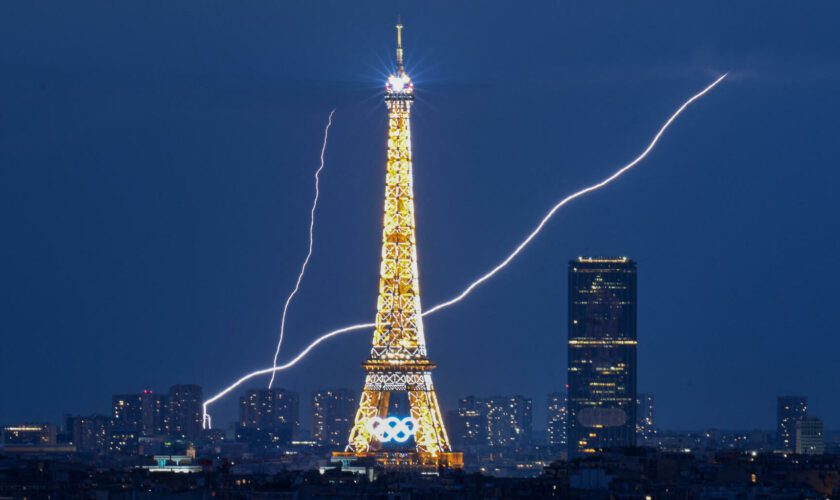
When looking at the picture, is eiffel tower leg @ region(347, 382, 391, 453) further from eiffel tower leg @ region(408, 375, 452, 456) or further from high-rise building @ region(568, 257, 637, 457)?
high-rise building @ region(568, 257, 637, 457)

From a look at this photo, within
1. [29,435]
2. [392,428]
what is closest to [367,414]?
[392,428]

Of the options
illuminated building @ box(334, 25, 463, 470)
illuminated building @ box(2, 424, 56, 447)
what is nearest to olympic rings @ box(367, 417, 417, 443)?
illuminated building @ box(334, 25, 463, 470)

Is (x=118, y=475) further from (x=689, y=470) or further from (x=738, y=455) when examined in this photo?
(x=738, y=455)

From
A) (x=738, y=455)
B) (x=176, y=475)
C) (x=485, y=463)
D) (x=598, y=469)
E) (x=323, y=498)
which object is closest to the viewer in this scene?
(x=323, y=498)

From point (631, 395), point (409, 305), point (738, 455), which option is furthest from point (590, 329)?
point (409, 305)

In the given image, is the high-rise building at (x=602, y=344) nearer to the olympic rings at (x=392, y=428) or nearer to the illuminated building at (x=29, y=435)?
the illuminated building at (x=29, y=435)

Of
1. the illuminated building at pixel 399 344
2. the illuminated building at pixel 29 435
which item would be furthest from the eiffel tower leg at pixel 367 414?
the illuminated building at pixel 29 435
